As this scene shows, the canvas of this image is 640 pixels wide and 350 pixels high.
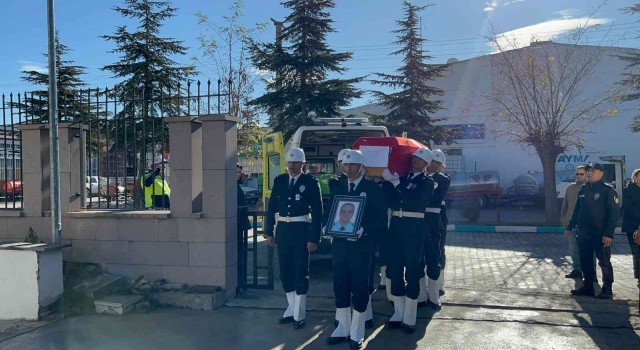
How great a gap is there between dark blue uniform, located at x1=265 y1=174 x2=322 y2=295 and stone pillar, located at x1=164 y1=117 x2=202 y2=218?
160cm

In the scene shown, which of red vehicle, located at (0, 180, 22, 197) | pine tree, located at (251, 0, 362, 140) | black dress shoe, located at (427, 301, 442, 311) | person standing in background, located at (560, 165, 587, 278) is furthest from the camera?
pine tree, located at (251, 0, 362, 140)

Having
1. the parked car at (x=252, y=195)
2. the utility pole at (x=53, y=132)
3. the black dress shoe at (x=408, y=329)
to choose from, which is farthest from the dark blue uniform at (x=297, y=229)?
the parked car at (x=252, y=195)

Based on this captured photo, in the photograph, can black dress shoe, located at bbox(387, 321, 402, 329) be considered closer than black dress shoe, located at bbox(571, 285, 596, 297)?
Yes

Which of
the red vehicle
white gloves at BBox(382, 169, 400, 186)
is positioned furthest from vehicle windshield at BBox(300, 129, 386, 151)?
the red vehicle

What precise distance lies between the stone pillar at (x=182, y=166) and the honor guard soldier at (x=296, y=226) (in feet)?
5.09

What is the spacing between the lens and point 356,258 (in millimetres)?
5414

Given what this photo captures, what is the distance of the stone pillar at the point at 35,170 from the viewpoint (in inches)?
307

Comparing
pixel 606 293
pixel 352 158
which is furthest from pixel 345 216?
pixel 606 293

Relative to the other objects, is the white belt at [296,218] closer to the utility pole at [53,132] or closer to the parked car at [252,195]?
the utility pole at [53,132]

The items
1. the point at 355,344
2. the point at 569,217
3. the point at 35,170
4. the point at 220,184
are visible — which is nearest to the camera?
the point at 355,344

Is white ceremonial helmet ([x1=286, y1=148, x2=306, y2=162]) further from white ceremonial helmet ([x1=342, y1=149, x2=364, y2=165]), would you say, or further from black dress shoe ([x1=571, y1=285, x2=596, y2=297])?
black dress shoe ([x1=571, y1=285, x2=596, y2=297])

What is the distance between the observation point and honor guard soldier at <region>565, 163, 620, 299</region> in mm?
7121

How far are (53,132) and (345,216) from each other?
4.36m

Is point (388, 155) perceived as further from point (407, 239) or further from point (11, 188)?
point (11, 188)
